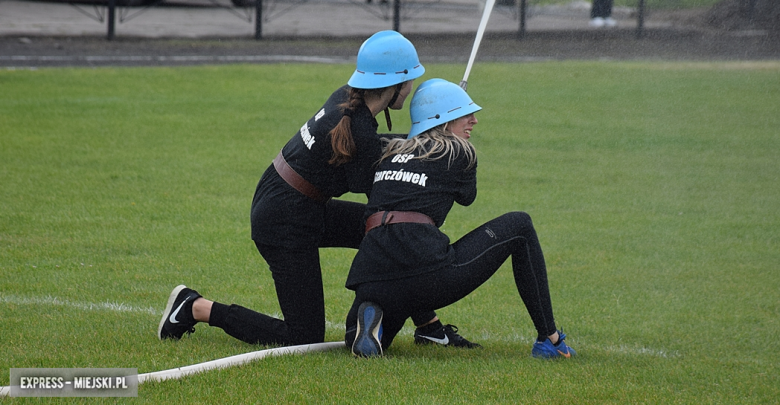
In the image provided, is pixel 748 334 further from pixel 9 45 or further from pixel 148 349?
pixel 9 45

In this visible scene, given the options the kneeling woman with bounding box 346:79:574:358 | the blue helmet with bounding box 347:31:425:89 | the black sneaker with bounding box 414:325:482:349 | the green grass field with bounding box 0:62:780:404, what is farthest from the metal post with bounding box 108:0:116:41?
the kneeling woman with bounding box 346:79:574:358

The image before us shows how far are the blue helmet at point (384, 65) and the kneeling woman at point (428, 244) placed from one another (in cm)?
17

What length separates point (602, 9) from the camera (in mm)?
23844

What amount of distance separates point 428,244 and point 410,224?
12 centimetres

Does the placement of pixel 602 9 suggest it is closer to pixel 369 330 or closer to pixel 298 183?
pixel 298 183

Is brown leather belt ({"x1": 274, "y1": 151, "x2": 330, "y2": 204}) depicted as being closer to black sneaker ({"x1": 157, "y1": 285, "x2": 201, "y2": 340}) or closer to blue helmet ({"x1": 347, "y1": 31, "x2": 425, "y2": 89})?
blue helmet ({"x1": 347, "y1": 31, "x2": 425, "y2": 89})

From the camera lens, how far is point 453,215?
324 inches

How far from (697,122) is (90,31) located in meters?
12.8

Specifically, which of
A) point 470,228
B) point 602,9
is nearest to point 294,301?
point 470,228

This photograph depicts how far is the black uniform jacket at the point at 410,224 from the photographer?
4121 millimetres

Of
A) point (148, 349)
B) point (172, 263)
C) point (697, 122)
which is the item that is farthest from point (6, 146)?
point (697, 122)

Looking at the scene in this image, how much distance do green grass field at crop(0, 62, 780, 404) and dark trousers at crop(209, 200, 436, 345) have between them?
12 centimetres

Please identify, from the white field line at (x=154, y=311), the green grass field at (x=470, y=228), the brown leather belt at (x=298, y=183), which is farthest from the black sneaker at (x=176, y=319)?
the brown leather belt at (x=298, y=183)

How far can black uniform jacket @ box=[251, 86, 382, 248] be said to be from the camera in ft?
14.1
